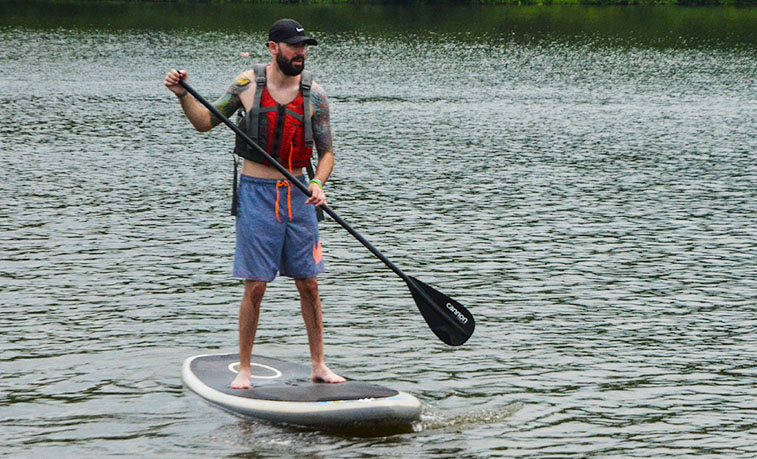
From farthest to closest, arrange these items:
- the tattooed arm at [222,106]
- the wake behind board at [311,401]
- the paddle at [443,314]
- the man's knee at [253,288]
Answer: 1. the paddle at [443,314]
2. the man's knee at [253,288]
3. the tattooed arm at [222,106]
4. the wake behind board at [311,401]

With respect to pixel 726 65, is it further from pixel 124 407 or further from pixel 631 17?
pixel 124 407

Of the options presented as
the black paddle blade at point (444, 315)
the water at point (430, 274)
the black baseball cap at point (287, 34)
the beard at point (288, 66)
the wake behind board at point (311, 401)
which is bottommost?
the water at point (430, 274)

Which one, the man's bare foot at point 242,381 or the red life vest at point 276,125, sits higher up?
the red life vest at point 276,125

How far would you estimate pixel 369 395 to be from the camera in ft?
28.5

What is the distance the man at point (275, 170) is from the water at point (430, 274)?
4.04ft

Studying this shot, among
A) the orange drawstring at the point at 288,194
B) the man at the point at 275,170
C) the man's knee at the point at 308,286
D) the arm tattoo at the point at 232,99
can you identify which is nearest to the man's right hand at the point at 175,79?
the man at the point at 275,170

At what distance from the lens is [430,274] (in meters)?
15.3

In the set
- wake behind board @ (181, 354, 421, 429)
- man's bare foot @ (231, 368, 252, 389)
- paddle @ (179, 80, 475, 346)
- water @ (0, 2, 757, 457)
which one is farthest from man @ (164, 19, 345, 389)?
water @ (0, 2, 757, 457)

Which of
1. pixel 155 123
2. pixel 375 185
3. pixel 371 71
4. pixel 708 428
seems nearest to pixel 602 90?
pixel 371 71

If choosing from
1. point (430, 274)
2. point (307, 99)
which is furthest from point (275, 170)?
point (430, 274)

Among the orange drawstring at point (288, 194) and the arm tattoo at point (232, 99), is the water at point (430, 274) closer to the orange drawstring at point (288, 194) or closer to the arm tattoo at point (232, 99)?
the orange drawstring at point (288, 194)

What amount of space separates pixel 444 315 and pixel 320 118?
206 cm

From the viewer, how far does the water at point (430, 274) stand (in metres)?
8.99

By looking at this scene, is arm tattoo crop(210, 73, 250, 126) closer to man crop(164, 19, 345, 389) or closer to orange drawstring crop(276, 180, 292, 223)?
man crop(164, 19, 345, 389)
